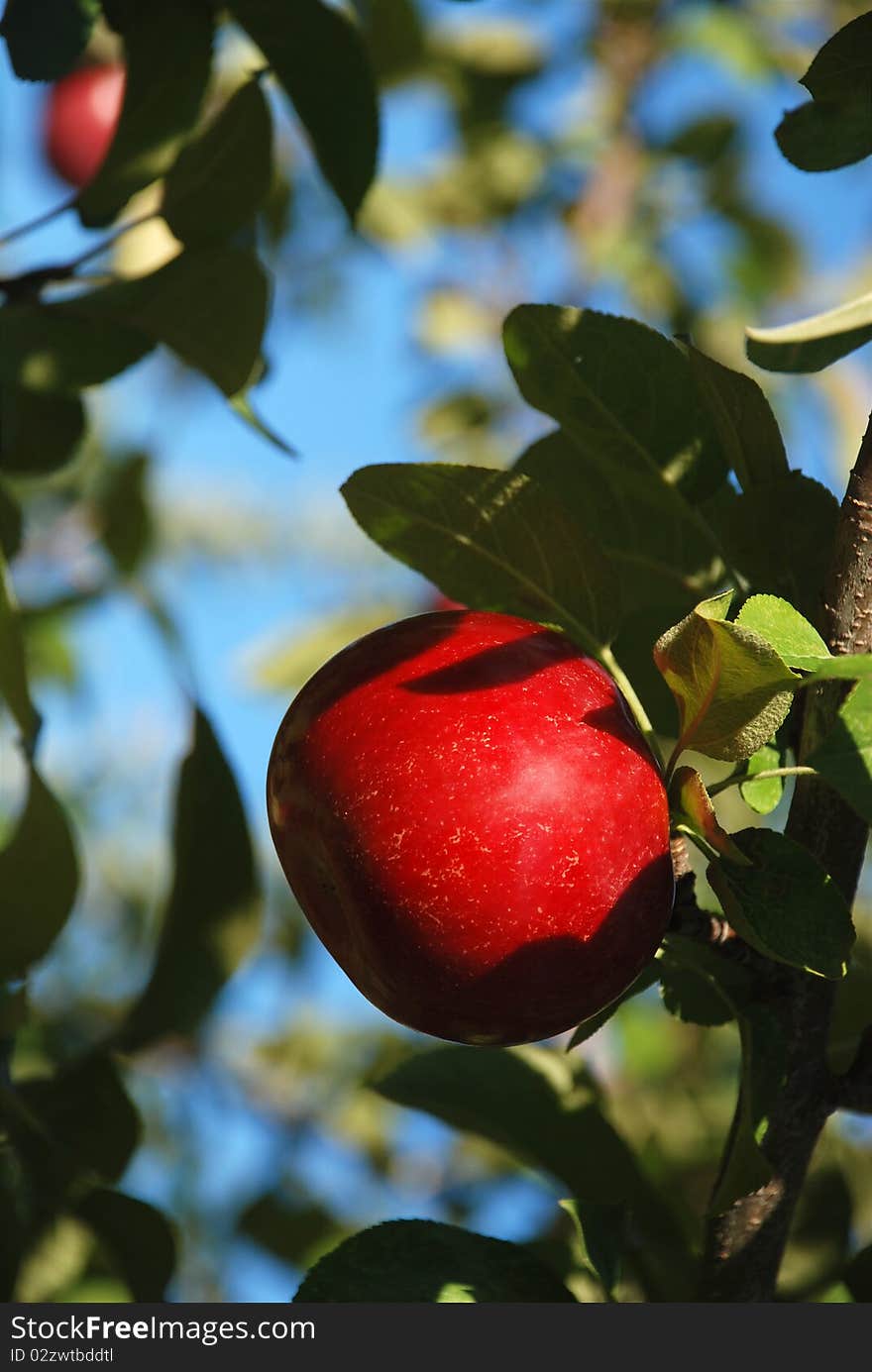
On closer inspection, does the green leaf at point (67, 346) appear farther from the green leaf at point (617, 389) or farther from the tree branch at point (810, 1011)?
the tree branch at point (810, 1011)

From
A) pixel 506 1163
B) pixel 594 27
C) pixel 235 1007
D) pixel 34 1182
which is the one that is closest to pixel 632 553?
pixel 34 1182

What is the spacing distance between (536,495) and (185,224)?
497mm

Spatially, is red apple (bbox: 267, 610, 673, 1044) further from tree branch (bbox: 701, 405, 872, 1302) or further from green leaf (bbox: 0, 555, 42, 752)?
green leaf (bbox: 0, 555, 42, 752)

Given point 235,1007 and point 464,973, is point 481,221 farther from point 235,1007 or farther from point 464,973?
point 464,973

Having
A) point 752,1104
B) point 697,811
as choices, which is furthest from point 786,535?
point 752,1104

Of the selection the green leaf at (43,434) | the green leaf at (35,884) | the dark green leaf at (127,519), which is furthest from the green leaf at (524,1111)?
the dark green leaf at (127,519)

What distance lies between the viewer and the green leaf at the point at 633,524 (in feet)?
2.88

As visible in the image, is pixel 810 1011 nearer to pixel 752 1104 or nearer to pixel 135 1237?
pixel 752 1104

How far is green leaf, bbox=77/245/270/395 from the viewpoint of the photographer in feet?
3.32

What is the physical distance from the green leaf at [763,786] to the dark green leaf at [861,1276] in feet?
1.20

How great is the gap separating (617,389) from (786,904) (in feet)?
1.04

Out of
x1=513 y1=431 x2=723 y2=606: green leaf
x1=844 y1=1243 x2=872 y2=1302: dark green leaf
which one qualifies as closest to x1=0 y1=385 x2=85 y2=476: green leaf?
x1=513 y1=431 x2=723 y2=606: green leaf

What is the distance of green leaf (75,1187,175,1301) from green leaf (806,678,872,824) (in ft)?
1.98

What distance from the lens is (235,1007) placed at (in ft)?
7.95
